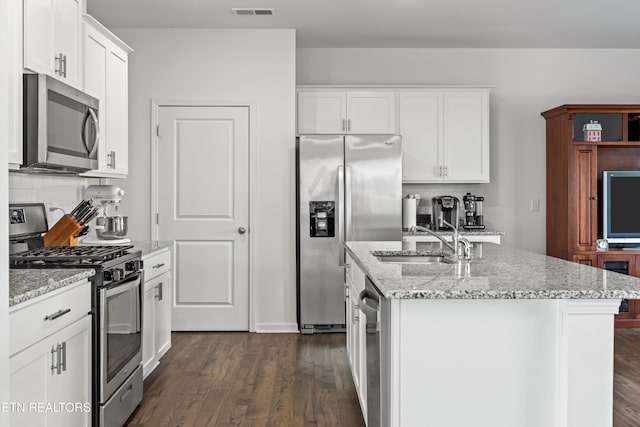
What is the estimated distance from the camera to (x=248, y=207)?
4.81 m

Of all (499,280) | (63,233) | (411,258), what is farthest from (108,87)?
(499,280)

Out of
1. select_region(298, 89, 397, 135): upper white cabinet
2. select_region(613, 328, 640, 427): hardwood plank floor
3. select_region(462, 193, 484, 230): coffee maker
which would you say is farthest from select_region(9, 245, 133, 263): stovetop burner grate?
select_region(462, 193, 484, 230): coffee maker

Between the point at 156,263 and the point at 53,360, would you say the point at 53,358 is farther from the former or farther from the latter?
the point at 156,263

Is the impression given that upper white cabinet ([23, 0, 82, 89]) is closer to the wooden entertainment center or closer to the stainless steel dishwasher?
the stainless steel dishwasher

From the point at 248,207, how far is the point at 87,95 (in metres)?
2.05

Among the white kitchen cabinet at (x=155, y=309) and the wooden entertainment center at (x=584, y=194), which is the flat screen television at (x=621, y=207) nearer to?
the wooden entertainment center at (x=584, y=194)

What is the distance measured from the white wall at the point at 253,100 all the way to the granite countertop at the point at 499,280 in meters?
2.13

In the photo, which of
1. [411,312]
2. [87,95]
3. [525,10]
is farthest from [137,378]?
[525,10]

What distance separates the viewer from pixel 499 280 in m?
1.99

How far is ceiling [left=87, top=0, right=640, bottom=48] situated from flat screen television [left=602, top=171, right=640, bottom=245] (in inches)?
51.3

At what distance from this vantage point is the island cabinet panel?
1.85 meters

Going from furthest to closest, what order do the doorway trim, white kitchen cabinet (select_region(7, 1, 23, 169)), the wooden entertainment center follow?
the wooden entertainment center
the doorway trim
white kitchen cabinet (select_region(7, 1, 23, 169))

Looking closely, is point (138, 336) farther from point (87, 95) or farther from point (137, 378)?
point (87, 95)

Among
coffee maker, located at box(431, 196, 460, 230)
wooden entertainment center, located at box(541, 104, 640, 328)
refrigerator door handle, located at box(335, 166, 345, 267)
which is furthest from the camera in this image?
coffee maker, located at box(431, 196, 460, 230)
